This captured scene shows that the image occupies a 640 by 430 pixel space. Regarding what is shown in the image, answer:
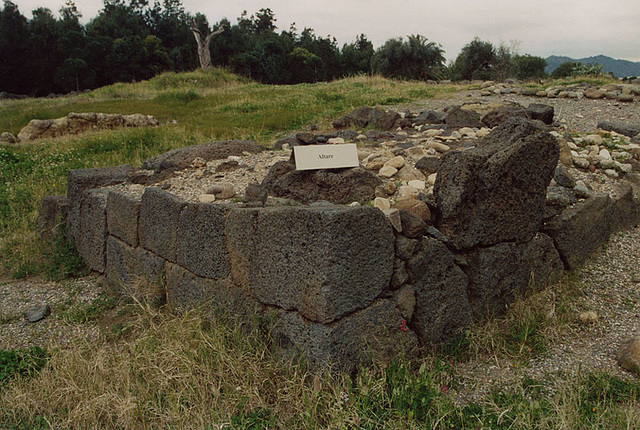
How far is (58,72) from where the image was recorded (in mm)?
29094

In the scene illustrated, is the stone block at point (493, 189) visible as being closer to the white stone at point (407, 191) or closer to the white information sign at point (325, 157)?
the white stone at point (407, 191)

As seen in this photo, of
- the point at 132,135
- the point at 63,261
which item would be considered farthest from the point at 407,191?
the point at 132,135

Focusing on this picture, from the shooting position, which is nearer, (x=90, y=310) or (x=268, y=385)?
(x=268, y=385)

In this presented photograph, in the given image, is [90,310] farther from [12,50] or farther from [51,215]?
[12,50]

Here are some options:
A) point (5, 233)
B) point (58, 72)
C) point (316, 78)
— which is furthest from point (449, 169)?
point (316, 78)

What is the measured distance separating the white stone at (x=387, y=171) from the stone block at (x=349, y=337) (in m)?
1.82

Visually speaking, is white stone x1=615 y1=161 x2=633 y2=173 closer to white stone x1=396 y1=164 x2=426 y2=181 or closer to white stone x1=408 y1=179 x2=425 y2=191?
white stone x1=396 y1=164 x2=426 y2=181

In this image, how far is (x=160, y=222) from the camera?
4.71 m

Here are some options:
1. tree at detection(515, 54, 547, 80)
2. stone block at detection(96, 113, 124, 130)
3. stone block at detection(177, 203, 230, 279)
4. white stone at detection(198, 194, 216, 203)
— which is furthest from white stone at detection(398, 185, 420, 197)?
tree at detection(515, 54, 547, 80)

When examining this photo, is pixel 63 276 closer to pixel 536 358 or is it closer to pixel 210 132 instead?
pixel 210 132

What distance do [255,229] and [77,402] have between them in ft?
5.68

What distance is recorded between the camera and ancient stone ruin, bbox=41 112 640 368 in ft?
10.4

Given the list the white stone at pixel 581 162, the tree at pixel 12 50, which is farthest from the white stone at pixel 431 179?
the tree at pixel 12 50

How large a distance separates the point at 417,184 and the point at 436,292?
126 centimetres
